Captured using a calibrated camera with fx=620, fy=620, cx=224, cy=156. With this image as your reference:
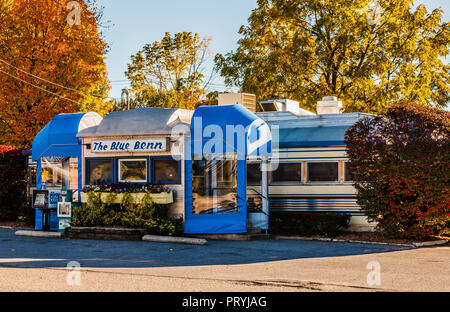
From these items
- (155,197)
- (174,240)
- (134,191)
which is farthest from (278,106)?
(174,240)

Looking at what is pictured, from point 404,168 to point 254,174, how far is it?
17.1 ft

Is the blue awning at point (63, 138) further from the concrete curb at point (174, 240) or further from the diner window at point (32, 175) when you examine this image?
the concrete curb at point (174, 240)

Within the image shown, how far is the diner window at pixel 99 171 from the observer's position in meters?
18.3

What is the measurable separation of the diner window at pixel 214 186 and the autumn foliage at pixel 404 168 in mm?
3332

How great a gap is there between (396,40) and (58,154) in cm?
1615

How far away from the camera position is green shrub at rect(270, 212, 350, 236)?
56.5ft

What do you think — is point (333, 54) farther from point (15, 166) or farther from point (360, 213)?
point (15, 166)

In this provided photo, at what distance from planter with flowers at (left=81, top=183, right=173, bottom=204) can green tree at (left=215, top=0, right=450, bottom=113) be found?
12923 mm

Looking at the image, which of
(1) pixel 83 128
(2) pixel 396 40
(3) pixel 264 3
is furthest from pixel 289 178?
(3) pixel 264 3

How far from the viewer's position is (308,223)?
17438mm

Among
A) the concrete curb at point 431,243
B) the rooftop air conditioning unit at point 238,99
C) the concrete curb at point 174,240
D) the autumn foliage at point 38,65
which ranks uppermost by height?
the autumn foliage at point 38,65

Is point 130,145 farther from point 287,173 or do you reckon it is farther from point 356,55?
point 356,55

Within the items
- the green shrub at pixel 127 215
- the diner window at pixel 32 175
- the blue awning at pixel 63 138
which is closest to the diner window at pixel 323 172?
the green shrub at pixel 127 215

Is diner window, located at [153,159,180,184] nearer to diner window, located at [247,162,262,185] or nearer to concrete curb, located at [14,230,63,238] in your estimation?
diner window, located at [247,162,262,185]
